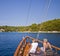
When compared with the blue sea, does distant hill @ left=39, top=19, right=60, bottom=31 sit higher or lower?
higher

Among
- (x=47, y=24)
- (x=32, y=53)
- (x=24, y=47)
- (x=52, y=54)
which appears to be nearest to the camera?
(x=52, y=54)

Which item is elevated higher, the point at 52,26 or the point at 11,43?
the point at 52,26

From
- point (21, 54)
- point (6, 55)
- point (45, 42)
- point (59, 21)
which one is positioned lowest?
point (6, 55)

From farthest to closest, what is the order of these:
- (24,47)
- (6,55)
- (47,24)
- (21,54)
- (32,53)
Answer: (47,24)
(6,55)
(24,47)
(21,54)
(32,53)

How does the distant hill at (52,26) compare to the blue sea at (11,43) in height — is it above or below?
above

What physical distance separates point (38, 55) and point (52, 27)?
15708 centimetres

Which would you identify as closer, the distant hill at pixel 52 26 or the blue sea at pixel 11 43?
the blue sea at pixel 11 43

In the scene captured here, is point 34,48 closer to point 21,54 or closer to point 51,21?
point 21,54

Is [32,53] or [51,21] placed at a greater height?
[51,21]

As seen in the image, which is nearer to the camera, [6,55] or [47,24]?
[6,55]

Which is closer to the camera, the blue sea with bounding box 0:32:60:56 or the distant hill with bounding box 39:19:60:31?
the blue sea with bounding box 0:32:60:56

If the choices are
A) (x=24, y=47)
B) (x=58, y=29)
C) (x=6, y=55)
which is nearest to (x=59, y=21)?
(x=58, y=29)

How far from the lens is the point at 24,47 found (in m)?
7.79

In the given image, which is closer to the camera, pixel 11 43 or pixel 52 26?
pixel 11 43
